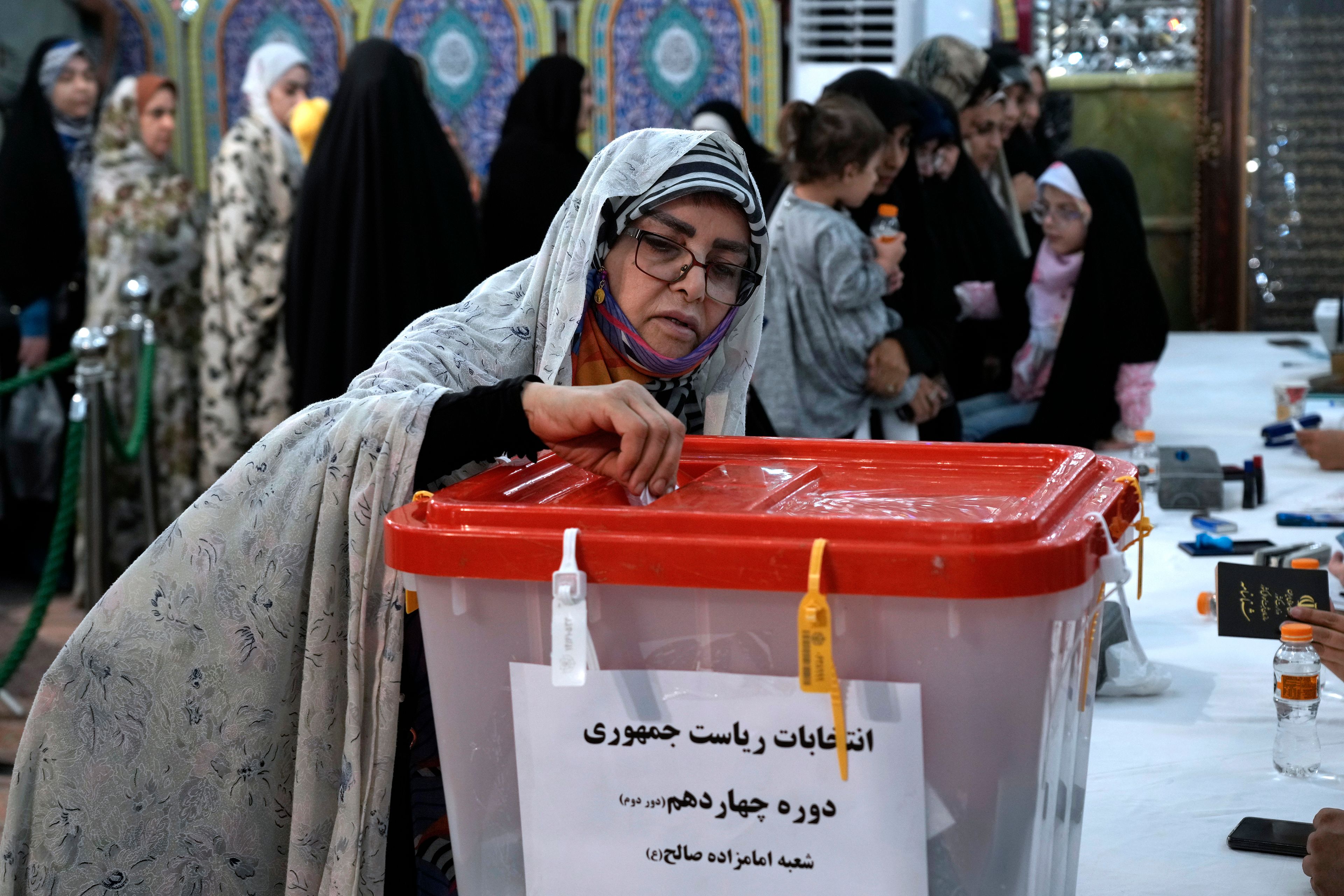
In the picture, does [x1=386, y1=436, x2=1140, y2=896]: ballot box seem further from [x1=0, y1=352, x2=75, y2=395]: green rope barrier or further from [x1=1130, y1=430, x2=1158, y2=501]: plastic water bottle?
[x1=0, y1=352, x2=75, y2=395]: green rope barrier

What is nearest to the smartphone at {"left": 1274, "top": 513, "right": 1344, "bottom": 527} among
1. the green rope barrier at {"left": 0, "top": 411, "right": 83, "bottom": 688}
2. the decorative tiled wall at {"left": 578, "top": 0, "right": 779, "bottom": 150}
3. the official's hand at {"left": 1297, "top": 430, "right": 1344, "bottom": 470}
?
the official's hand at {"left": 1297, "top": 430, "right": 1344, "bottom": 470}

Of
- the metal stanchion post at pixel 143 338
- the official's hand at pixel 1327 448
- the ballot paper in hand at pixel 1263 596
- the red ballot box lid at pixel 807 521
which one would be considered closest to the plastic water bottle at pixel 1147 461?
the official's hand at pixel 1327 448

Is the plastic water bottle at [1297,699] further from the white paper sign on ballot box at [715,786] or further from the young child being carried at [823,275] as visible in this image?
the young child being carried at [823,275]

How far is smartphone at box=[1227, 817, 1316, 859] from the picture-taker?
1067 millimetres

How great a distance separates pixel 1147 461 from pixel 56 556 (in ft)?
6.61

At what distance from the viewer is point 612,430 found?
0.87 metres

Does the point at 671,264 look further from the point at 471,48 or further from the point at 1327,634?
the point at 471,48

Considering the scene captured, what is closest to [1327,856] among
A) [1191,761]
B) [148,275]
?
[1191,761]

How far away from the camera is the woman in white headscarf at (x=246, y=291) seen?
356 cm

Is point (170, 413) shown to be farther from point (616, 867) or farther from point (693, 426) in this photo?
point (616, 867)

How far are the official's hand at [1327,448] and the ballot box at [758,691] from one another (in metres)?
1.99

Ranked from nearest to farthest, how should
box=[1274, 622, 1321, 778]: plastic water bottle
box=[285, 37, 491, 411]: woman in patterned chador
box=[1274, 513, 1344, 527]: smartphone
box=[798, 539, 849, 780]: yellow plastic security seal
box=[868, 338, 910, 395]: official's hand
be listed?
box=[798, 539, 849, 780]: yellow plastic security seal
box=[1274, 622, 1321, 778]: plastic water bottle
box=[1274, 513, 1344, 527]: smartphone
box=[868, 338, 910, 395]: official's hand
box=[285, 37, 491, 411]: woman in patterned chador

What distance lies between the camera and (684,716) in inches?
28.4

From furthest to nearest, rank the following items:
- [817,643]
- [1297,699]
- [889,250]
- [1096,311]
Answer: [1096,311], [889,250], [1297,699], [817,643]
